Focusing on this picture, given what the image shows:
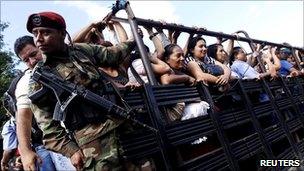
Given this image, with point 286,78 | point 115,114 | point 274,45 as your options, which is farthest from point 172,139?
point 274,45

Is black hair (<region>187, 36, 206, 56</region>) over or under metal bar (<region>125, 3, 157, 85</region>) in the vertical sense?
over

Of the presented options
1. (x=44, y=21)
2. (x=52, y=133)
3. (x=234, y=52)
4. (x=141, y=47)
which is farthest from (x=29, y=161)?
(x=234, y=52)

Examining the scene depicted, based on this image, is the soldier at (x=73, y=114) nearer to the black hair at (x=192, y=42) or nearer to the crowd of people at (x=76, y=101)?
the crowd of people at (x=76, y=101)

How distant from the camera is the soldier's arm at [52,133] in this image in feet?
7.82

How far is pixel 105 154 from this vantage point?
236cm

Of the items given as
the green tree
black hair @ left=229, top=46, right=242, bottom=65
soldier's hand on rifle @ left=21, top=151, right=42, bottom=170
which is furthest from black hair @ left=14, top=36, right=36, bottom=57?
the green tree

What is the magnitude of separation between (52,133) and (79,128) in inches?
7.5

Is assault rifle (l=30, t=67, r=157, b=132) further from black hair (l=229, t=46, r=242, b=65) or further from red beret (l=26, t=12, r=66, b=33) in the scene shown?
black hair (l=229, t=46, r=242, b=65)

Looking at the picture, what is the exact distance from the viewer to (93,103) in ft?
7.69

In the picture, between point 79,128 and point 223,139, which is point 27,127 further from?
point 223,139

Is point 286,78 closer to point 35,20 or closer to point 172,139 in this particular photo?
point 172,139

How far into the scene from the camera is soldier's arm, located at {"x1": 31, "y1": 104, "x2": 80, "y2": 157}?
2385mm

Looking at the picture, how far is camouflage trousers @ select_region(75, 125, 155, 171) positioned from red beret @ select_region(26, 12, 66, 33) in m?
0.85

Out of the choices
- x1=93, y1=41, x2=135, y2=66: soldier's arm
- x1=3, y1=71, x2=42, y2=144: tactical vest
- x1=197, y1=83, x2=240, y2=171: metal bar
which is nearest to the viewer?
x1=93, y1=41, x2=135, y2=66: soldier's arm
